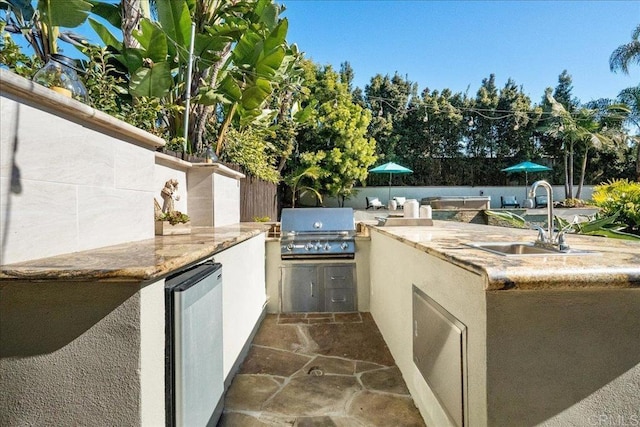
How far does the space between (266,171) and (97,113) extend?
217 inches

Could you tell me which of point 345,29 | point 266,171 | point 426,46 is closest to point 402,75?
point 426,46

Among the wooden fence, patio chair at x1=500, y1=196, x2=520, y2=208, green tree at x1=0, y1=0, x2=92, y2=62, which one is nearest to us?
green tree at x1=0, y1=0, x2=92, y2=62

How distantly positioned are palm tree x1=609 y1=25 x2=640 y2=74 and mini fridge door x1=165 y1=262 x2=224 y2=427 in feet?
65.7

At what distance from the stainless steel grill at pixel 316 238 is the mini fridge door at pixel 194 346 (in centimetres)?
236

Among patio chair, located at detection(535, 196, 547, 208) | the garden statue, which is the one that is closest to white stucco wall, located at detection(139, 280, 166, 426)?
the garden statue

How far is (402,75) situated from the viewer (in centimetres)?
1823

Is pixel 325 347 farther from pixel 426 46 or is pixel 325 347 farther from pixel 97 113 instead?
pixel 426 46

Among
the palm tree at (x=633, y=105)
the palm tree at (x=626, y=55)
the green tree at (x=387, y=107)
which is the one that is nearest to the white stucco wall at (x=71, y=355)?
the green tree at (x=387, y=107)

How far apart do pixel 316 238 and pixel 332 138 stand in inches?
361

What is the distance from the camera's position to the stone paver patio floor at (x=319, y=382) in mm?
2195

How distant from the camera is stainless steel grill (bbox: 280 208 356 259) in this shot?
434 cm

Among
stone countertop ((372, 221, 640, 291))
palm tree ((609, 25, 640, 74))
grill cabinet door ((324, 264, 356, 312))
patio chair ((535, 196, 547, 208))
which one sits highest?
Result: palm tree ((609, 25, 640, 74))

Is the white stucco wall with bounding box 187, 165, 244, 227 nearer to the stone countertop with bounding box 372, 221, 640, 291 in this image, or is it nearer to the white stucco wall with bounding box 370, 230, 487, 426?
the white stucco wall with bounding box 370, 230, 487, 426

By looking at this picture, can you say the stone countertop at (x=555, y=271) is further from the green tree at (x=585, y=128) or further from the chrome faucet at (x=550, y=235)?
the green tree at (x=585, y=128)
